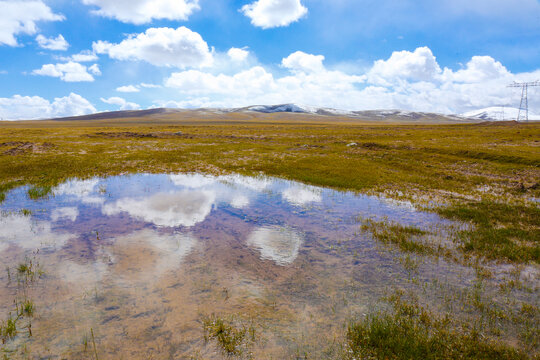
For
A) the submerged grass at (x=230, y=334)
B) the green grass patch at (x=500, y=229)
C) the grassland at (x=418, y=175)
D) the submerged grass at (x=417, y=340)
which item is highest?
the grassland at (x=418, y=175)

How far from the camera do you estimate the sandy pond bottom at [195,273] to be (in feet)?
21.4

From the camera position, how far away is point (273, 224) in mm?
14203

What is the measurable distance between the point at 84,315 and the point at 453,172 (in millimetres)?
32133

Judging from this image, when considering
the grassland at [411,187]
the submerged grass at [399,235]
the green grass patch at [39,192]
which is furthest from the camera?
the green grass patch at [39,192]

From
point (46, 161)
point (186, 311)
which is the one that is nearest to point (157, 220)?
point (186, 311)

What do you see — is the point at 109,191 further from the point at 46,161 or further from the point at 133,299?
the point at 46,161

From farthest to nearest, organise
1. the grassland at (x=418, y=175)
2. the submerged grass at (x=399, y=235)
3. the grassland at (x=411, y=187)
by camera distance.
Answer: the grassland at (x=418, y=175) → the submerged grass at (x=399, y=235) → the grassland at (x=411, y=187)

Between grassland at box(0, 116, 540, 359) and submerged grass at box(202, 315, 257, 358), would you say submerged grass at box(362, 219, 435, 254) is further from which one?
submerged grass at box(202, 315, 257, 358)

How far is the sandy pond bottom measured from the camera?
6512 millimetres

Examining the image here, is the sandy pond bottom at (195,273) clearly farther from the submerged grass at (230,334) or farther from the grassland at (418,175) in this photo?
the grassland at (418,175)

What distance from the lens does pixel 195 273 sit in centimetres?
942

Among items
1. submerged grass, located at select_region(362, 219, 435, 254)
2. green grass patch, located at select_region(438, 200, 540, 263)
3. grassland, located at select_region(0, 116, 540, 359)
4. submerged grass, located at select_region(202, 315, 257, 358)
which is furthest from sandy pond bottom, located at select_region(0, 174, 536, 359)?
green grass patch, located at select_region(438, 200, 540, 263)

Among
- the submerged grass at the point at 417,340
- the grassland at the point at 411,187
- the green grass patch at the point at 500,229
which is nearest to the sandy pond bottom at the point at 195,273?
the submerged grass at the point at 417,340

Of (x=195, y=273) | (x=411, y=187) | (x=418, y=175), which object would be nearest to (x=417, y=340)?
(x=195, y=273)
